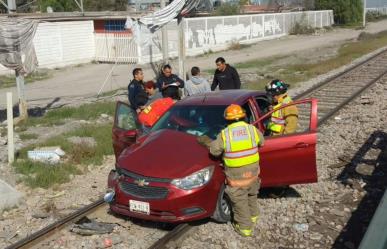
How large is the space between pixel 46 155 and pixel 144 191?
462 cm

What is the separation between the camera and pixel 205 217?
679 centimetres

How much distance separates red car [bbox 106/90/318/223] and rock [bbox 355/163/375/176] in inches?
83.5

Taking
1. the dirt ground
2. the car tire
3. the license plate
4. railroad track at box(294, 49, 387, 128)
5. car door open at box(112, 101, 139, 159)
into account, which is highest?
car door open at box(112, 101, 139, 159)

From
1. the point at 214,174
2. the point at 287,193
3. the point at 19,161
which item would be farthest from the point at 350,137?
the point at 19,161

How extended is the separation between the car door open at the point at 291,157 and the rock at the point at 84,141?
5.22 meters

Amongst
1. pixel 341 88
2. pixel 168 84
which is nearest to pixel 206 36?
pixel 341 88

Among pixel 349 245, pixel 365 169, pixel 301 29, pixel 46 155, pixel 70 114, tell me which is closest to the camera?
pixel 349 245

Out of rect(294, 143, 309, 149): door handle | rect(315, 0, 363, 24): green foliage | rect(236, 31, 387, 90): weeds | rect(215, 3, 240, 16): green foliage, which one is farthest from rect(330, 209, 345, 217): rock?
rect(315, 0, 363, 24): green foliage

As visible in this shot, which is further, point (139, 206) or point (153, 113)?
point (153, 113)

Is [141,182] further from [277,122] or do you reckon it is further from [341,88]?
[341,88]

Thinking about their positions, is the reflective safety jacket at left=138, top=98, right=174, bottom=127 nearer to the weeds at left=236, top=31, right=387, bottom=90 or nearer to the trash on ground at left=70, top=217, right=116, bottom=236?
the trash on ground at left=70, top=217, right=116, bottom=236

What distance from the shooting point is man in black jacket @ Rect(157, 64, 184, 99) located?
1088 centimetres

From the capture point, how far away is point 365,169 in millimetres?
9305

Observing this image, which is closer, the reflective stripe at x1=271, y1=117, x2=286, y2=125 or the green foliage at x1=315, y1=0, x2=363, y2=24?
the reflective stripe at x1=271, y1=117, x2=286, y2=125
